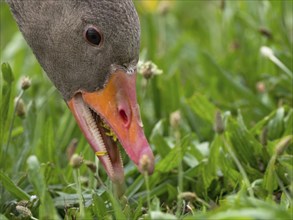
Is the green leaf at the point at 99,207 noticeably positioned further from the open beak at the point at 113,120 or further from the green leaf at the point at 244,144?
the green leaf at the point at 244,144

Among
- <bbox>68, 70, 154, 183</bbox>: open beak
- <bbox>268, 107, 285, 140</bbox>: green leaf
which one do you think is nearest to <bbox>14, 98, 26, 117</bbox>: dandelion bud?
<bbox>68, 70, 154, 183</bbox>: open beak

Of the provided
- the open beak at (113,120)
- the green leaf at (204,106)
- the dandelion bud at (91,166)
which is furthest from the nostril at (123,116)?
the green leaf at (204,106)

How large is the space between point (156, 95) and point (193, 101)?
1.41 ft

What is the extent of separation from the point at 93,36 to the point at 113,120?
39cm

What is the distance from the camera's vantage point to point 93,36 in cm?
407

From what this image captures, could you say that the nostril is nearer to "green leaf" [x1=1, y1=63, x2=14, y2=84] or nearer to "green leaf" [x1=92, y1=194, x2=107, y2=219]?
"green leaf" [x1=92, y1=194, x2=107, y2=219]

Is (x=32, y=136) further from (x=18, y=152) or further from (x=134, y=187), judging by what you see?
(x=134, y=187)

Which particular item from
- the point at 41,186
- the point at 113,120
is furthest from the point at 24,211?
the point at 113,120

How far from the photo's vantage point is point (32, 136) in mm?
4652

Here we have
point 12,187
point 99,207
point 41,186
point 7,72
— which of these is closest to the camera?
point 41,186

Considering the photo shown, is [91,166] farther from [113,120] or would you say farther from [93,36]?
[93,36]

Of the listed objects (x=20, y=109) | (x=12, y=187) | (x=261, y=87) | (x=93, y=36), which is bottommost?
(x=261, y=87)

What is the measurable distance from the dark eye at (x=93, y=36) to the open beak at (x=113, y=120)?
161 mm

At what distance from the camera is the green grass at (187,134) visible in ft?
12.1
